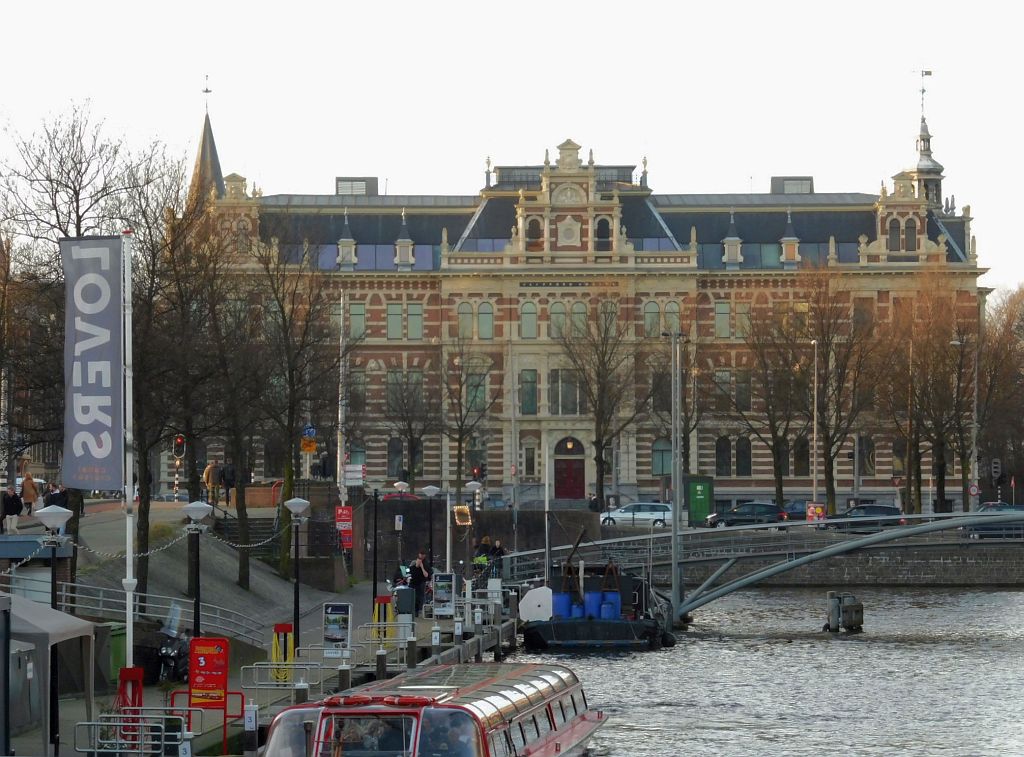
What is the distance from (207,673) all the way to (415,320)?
76.4 meters

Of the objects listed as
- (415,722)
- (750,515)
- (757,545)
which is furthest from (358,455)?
(415,722)

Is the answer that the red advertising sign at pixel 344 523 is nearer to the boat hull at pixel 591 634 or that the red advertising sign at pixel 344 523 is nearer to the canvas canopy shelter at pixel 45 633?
the boat hull at pixel 591 634

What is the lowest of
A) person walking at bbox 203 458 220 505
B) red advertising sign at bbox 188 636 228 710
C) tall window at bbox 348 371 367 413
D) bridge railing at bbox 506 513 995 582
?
red advertising sign at bbox 188 636 228 710

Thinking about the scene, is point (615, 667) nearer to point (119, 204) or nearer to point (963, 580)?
point (119, 204)

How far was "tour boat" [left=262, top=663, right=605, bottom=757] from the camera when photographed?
80.7ft

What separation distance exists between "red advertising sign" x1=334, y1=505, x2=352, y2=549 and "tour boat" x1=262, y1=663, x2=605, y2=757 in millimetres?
31848

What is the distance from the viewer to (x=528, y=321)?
10656 centimetres

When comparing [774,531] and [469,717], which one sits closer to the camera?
[469,717]

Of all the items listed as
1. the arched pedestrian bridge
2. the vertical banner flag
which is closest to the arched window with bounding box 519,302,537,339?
the arched pedestrian bridge

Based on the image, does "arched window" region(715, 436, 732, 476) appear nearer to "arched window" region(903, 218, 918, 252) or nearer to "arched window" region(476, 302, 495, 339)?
"arched window" region(476, 302, 495, 339)


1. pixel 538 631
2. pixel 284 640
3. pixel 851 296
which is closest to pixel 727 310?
pixel 851 296

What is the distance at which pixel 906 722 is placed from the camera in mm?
39906

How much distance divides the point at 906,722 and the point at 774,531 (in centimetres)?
3756

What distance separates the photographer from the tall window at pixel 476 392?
330 ft
